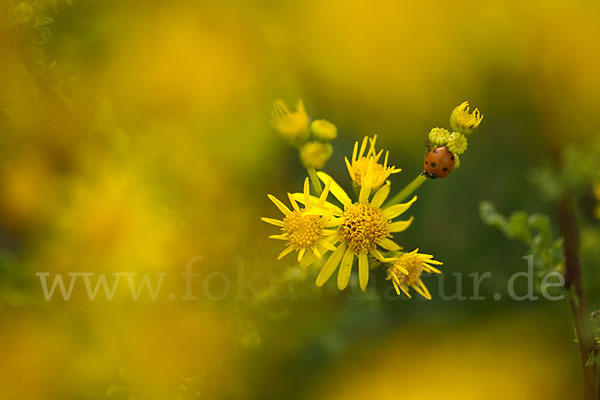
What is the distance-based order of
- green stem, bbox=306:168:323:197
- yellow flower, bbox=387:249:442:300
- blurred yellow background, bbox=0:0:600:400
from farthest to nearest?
blurred yellow background, bbox=0:0:600:400, green stem, bbox=306:168:323:197, yellow flower, bbox=387:249:442:300

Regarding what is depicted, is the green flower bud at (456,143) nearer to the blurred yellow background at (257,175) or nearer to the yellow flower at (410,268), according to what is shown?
the yellow flower at (410,268)

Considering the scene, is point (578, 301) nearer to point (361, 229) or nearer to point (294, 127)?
point (361, 229)

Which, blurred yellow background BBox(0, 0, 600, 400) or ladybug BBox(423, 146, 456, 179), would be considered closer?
ladybug BBox(423, 146, 456, 179)

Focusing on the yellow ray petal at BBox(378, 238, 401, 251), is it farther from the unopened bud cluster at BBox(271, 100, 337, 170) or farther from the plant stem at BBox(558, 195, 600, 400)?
the plant stem at BBox(558, 195, 600, 400)

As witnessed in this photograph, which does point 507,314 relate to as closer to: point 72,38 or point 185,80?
point 185,80

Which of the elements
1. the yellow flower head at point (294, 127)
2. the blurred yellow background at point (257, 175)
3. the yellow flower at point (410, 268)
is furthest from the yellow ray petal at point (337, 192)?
the blurred yellow background at point (257, 175)

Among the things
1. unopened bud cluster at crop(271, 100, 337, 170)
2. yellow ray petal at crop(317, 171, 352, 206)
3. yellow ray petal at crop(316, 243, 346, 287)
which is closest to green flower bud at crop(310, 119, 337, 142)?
unopened bud cluster at crop(271, 100, 337, 170)

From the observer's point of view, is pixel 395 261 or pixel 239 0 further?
pixel 239 0

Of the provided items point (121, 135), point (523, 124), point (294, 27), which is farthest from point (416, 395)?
point (294, 27)
